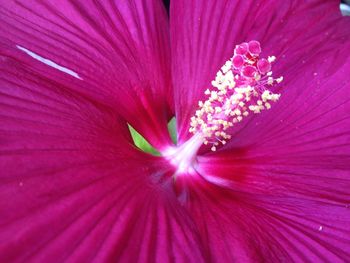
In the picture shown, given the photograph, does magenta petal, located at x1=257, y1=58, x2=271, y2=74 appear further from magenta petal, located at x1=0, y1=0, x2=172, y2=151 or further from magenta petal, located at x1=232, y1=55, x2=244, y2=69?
magenta petal, located at x1=0, y1=0, x2=172, y2=151

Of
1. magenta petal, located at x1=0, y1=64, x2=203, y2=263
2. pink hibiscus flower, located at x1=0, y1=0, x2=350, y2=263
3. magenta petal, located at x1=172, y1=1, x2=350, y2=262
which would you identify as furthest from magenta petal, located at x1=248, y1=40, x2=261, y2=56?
magenta petal, located at x1=0, y1=64, x2=203, y2=263

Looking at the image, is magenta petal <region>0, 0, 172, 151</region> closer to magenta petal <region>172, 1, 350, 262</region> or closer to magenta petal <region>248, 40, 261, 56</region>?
magenta petal <region>172, 1, 350, 262</region>

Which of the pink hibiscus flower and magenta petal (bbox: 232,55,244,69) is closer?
the pink hibiscus flower

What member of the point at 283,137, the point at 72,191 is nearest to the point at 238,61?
the point at 283,137

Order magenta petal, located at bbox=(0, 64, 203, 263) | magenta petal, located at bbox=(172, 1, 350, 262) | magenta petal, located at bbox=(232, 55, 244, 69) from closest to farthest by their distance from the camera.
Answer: magenta petal, located at bbox=(0, 64, 203, 263), magenta petal, located at bbox=(172, 1, 350, 262), magenta petal, located at bbox=(232, 55, 244, 69)

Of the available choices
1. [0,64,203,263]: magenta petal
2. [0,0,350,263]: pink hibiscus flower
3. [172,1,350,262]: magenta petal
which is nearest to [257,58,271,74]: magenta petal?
[0,0,350,263]: pink hibiscus flower

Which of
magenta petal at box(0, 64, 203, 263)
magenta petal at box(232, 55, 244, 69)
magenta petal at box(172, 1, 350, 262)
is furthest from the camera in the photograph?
magenta petal at box(232, 55, 244, 69)

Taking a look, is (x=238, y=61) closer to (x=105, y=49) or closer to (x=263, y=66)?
(x=263, y=66)

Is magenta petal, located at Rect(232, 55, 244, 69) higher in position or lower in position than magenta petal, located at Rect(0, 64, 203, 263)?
higher

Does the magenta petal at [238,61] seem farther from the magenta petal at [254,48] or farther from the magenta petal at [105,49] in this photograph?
the magenta petal at [105,49]
